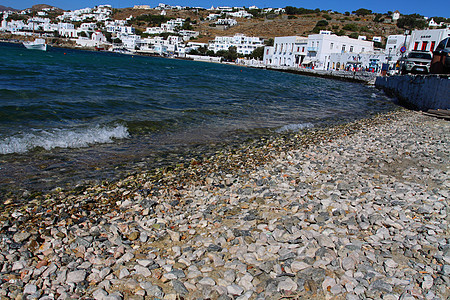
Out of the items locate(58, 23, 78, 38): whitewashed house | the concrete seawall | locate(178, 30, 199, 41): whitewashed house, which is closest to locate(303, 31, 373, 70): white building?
the concrete seawall

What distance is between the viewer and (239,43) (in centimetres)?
13662

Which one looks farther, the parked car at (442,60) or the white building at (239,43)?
the white building at (239,43)

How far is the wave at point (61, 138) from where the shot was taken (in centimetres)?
798

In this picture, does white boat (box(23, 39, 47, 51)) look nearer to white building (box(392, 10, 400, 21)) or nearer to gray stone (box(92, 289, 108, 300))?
gray stone (box(92, 289, 108, 300))

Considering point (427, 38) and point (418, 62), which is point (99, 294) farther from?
point (427, 38)

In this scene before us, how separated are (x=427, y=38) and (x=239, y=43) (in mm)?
89641

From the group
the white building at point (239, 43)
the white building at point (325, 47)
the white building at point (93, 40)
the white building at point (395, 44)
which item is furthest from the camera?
the white building at point (93, 40)

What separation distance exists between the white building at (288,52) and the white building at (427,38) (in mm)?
35956

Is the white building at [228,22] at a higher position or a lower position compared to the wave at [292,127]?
higher

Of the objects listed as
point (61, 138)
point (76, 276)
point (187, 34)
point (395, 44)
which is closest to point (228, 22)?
point (187, 34)

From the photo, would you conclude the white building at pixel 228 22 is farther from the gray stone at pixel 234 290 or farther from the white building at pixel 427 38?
the gray stone at pixel 234 290

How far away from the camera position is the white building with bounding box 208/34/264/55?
129000mm

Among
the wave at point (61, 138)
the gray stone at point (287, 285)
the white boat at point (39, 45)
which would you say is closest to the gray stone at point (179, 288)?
the gray stone at point (287, 285)

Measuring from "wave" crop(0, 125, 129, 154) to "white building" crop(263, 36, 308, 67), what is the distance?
90932 millimetres
